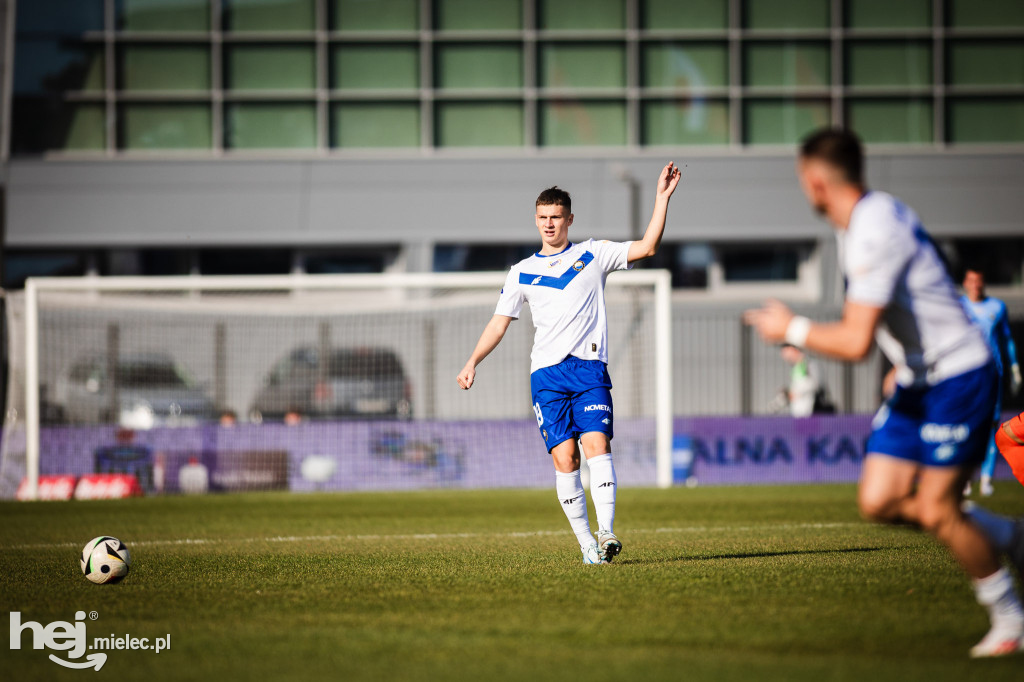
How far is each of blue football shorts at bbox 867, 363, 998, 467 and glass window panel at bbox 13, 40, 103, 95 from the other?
76.3ft

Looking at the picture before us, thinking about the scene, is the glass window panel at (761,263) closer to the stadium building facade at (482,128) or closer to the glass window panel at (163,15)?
the stadium building facade at (482,128)

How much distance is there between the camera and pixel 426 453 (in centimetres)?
1669

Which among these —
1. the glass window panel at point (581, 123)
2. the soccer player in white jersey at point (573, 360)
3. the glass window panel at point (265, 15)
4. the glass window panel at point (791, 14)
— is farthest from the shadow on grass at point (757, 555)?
the glass window panel at point (265, 15)

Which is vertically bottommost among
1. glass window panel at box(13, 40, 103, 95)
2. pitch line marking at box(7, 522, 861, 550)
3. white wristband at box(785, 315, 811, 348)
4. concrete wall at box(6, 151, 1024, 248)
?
pitch line marking at box(7, 522, 861, 550)

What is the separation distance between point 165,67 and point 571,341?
20221 millimetres

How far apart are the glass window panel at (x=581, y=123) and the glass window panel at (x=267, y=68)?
5.15 meters

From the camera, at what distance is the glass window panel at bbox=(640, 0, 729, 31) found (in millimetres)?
25406

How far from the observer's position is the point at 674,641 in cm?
460

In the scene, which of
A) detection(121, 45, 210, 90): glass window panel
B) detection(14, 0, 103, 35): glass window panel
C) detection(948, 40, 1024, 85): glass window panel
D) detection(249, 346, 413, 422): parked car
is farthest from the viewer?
detection(948, 40, 1024, 85): glass window panel

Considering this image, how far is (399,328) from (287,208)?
7.94m

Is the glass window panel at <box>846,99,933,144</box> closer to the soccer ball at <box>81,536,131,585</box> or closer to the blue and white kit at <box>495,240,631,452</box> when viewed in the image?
the blue and white kit at <box>495,240,631,452</box>

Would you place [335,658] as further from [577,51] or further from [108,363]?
[577,51]

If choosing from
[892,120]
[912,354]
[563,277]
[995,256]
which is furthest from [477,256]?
[912,354]

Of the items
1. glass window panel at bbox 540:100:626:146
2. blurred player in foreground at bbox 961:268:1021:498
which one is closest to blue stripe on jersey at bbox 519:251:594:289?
blurred player in foreground at bbox 961:268:1021:498
